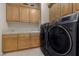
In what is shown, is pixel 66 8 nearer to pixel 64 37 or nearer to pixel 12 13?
pixel 64 37

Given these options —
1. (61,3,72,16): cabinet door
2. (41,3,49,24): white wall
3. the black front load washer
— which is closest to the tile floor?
the black front load washer

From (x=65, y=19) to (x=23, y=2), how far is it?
1.41 ft

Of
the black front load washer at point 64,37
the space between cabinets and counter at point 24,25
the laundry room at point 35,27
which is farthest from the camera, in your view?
the space between cabinets and counter at point 24,25

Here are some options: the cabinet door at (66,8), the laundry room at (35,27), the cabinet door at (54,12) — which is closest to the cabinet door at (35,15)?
the laundry room at (35,27)

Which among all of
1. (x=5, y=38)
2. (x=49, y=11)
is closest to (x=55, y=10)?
(x=49, y=11)

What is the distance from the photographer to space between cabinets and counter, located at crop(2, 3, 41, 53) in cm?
122

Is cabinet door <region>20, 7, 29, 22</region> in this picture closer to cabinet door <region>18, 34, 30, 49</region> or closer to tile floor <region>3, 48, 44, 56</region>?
cabinet door <region>18, 34, 30, 49</region>

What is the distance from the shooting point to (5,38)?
4.46ft

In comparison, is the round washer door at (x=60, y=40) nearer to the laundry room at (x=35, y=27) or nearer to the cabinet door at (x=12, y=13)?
the laundry room at (x=35, y=27)

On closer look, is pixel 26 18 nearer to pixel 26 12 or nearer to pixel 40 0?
pixel 26 12

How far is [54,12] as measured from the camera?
1209 millimetres

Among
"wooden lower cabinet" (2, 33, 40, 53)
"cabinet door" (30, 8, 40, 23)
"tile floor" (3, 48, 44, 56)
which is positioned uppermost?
"cabinet door" (30, 8, 40, 23)

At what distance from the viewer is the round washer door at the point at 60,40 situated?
93 centimetres

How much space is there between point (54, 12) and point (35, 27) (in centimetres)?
25
